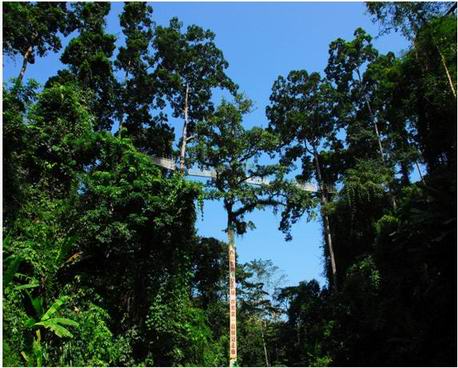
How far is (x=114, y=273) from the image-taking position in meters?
12.2

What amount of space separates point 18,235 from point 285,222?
10.9 m

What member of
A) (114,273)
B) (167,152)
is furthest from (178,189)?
(167,152)

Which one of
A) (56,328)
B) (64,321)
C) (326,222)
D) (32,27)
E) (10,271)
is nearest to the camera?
(10,271)

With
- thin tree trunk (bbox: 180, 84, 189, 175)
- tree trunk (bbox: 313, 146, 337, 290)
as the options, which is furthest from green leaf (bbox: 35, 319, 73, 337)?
tree trunk (bbox: 313, 146, 337, 290)

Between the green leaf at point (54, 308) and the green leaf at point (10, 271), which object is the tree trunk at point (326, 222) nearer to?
the green leaf at point (54, 308)

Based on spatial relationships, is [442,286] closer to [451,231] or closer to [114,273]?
[451,231]

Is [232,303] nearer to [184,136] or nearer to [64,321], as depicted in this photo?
[184,136]

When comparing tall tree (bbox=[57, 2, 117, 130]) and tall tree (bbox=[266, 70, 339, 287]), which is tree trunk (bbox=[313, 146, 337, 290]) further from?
tall tree (bbox=[57, 2, 117, 130])

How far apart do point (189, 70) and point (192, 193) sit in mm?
8211

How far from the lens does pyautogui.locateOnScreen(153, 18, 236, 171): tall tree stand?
61.8 ft

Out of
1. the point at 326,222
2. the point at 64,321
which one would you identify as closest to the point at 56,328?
the point at 64,321

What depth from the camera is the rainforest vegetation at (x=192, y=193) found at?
955 centimetres

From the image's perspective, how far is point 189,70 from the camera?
19.4 m

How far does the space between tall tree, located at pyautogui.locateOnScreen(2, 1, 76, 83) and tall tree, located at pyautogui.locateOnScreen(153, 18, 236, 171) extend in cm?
385
